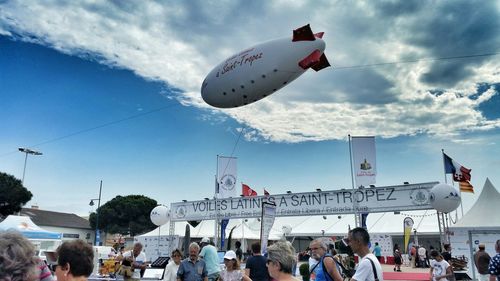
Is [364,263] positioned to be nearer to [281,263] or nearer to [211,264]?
[281,263]

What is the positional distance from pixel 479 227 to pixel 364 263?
13.1m

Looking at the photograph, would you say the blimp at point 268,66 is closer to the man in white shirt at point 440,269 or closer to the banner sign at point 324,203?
the man in white shirt at point 440,269

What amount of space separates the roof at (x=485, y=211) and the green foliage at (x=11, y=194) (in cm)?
3739

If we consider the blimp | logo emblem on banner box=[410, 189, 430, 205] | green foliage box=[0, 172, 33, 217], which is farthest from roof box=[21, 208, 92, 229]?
logo emblem on banner box=[410, 189, 430, 205]

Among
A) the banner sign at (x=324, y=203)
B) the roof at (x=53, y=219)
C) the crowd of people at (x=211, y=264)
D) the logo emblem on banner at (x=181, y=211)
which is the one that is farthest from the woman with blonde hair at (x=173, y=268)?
the roof at (x=53, y=219)

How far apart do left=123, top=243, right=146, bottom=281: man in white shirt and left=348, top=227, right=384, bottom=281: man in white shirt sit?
5.45 m

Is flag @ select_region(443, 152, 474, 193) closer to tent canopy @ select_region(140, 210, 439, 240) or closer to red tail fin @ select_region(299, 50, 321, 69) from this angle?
tent canopy @ select_region(140, 210, 439, 240)

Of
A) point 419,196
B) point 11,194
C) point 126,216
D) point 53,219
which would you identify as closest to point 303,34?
point 419,196

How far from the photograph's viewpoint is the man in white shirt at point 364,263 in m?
3.58

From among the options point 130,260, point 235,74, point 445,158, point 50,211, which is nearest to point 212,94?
point 235,74

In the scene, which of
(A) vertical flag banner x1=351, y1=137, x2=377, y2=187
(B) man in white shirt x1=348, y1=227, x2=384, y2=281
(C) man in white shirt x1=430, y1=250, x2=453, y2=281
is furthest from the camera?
(A) vertical flag banner x1=351, y1=137, x2=377, y2=187

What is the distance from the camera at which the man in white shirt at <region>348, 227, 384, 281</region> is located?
3.58 meters

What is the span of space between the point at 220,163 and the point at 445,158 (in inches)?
445

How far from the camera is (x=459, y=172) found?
59.9 ft
